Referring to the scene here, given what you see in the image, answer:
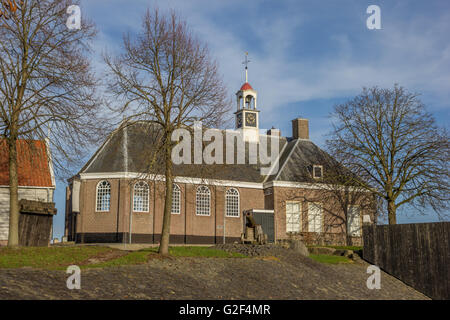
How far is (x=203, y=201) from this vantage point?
126 ft

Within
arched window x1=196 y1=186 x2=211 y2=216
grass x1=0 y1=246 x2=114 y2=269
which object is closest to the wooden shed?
grass x1=0 y1=246 x2=114 y2=269

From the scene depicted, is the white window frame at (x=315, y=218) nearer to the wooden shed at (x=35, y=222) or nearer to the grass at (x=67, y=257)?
the grass at (x=67, y=257)

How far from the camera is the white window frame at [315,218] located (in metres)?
39.2

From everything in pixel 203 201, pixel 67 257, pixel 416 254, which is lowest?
pixel 416 254

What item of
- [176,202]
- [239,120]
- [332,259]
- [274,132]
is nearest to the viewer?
[332,259]

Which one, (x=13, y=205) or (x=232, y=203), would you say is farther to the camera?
(x=232, y=203)

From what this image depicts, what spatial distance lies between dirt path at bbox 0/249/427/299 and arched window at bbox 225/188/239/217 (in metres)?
15.2

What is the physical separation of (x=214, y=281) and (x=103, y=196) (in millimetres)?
20937

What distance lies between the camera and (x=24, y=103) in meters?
21.3

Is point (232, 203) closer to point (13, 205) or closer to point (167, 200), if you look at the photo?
point (167, 200)

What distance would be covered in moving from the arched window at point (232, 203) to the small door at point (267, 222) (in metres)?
2.90

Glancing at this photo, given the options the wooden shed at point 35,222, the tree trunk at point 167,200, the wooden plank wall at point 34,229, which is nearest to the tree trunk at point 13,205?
the wooden shed at point 35,222

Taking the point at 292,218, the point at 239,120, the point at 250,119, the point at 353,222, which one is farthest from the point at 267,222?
the point at 239,120
